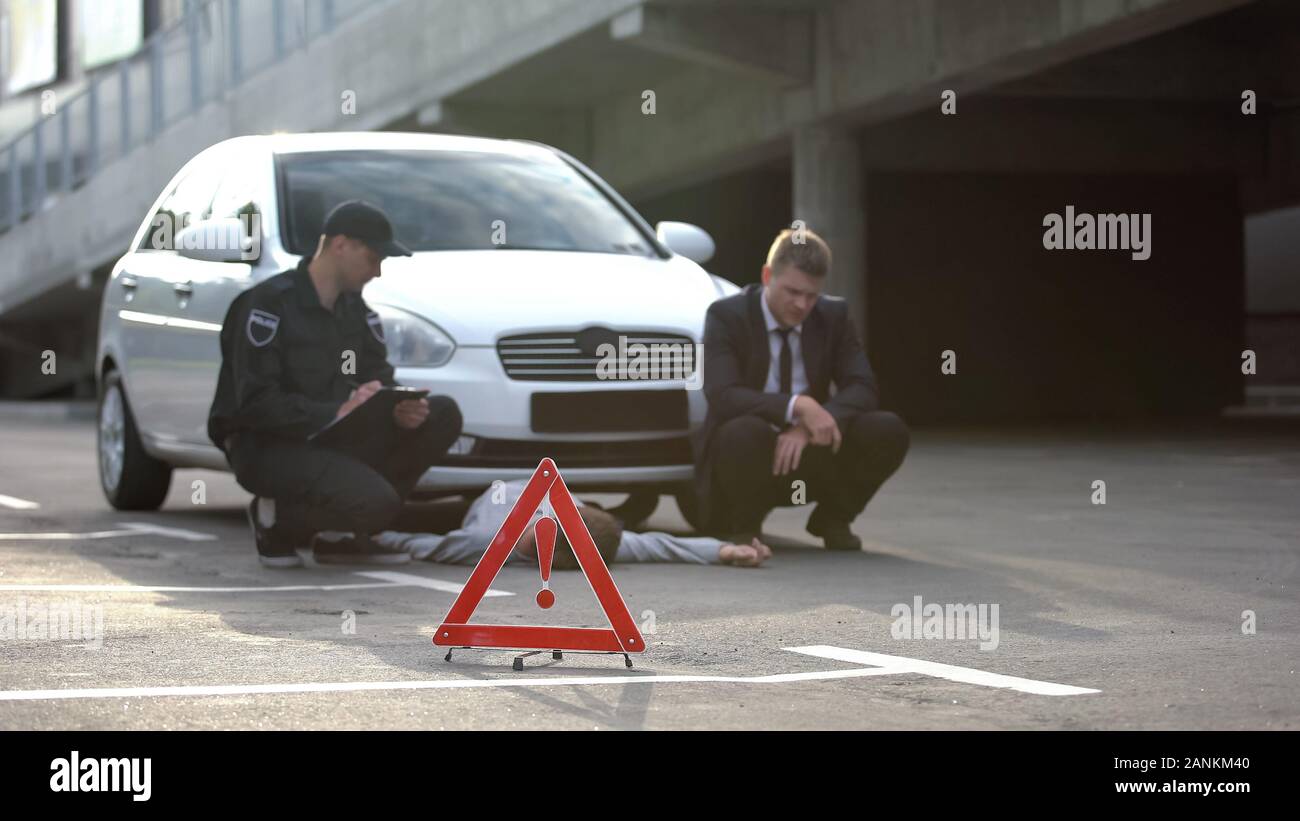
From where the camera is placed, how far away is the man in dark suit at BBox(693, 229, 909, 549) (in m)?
8.64

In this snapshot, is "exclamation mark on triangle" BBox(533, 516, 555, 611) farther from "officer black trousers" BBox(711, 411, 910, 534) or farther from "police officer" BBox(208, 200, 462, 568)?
"officer black trousers" BBox(711, 411, 910, 534)

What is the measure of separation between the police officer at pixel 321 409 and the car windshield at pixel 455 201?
1.15 m

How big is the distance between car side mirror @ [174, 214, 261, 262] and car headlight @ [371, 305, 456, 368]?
926 millimetres

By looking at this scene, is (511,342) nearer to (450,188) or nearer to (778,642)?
(450,188)

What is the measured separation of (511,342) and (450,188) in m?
1.56

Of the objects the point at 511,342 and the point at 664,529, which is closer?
the point at 511,342

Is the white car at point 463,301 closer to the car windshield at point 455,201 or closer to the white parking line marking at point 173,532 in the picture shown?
the car windshield at point 455,201

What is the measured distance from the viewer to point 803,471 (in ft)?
29.2

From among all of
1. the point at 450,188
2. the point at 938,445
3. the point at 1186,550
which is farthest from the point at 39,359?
the point at 1186,550

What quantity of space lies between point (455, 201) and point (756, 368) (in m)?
2.05

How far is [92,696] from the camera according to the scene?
5.02 m

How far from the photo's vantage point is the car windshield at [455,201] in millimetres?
9867

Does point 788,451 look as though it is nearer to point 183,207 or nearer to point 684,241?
point 684,241
